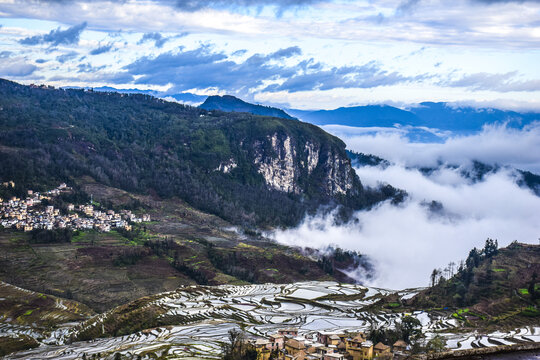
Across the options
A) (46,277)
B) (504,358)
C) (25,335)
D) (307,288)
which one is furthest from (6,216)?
(504,358)

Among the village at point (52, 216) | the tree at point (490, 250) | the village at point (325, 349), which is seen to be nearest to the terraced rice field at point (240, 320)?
the village at point (325, 349)

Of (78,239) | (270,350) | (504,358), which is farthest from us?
(78,239)

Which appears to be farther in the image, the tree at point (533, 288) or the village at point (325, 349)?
the tree at point (533, 288)

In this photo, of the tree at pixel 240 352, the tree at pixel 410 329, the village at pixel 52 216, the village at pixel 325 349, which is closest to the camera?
the village at pixel 325 349

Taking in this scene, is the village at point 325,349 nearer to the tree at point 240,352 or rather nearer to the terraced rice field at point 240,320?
the tree at point 240,352

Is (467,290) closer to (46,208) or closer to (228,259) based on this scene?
(228,259)

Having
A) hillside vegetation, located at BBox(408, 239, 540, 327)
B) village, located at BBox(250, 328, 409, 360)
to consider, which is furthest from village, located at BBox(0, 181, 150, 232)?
village, located at BBox(250, 328, 409, 360)
